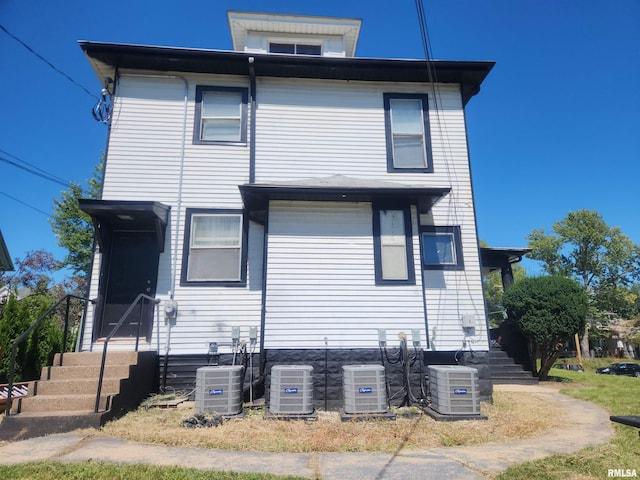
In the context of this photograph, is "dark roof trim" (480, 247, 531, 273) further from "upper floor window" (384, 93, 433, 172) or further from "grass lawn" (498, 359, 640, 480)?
"grass lawn" (498, 359, 640, 480)

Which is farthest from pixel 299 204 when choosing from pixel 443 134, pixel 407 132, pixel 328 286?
pixel 443 134

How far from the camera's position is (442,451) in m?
4.21

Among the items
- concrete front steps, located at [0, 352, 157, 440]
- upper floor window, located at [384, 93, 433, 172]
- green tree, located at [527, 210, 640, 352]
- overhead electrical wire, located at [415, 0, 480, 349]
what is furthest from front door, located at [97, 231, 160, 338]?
green tree, located at [527, 210, 640, 352]

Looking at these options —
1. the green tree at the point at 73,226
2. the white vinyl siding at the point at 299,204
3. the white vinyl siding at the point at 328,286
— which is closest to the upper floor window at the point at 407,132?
the white vinyl siding at the point at 299,204

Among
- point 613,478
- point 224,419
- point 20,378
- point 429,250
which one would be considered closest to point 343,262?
point 429,250

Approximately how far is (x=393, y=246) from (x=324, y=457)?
431cm

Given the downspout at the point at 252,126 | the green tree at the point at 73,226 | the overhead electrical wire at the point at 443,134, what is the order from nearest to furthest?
the overhead electrical wire at the point at 443,134 < the downspout at the point at 252,126 < the green tree at the point at 73,226

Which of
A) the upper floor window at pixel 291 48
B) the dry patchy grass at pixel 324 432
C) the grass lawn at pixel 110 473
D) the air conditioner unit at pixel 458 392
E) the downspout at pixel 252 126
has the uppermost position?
the upper floor window at pixel 291 48

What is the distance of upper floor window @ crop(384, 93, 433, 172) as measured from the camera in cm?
840

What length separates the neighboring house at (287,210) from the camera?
6.84m

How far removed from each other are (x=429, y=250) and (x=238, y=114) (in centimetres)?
539

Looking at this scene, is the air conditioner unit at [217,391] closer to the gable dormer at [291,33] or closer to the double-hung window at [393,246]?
the double-hung window at [393,246]

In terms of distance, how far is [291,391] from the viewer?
5.67m

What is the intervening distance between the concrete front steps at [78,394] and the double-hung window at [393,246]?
4634 mm
